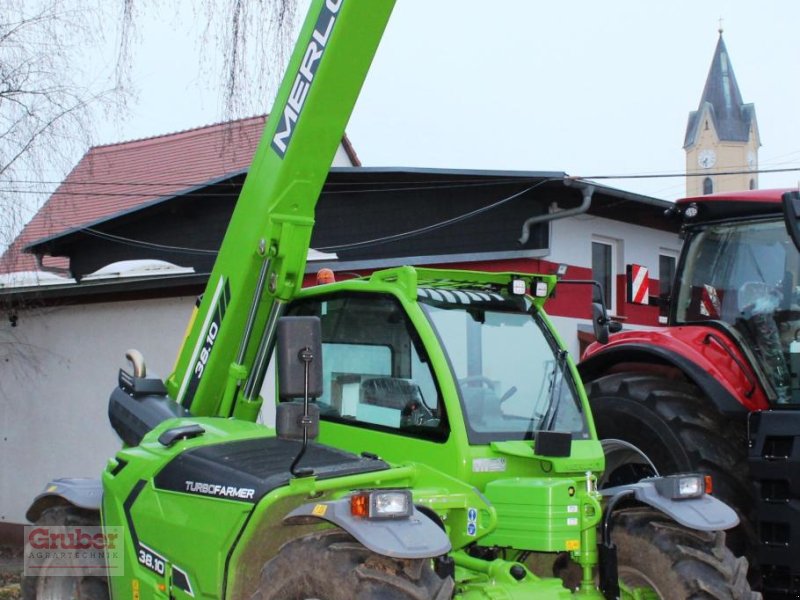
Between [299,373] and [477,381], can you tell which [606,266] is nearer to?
[477,381]

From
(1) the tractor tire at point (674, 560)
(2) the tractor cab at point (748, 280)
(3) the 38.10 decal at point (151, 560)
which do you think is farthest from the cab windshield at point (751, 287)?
(3) the 38.10 decal at point (151, 560)

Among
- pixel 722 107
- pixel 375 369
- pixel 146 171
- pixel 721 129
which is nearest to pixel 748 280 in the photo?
pixel 375 369

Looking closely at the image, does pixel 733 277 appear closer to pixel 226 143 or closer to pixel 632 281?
pixel 632 281

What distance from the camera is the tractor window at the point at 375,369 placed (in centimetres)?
498

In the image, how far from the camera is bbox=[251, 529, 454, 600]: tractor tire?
13.3 ft

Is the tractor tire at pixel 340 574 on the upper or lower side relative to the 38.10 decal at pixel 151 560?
upper

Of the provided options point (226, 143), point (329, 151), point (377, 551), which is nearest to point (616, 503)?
point (377, 551)

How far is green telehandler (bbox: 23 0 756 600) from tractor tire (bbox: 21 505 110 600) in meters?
0.01

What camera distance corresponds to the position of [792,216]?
6070 millimetres

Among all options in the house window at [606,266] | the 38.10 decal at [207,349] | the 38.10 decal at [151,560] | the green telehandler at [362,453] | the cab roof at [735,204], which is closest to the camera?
the green telehandler at [362,453]

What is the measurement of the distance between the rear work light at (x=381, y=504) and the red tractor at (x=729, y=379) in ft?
8.27

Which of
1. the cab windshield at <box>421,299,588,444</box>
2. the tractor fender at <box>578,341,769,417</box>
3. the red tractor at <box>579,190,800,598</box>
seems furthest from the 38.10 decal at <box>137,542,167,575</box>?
the tractor fender at <box>578,341,769,417</box>

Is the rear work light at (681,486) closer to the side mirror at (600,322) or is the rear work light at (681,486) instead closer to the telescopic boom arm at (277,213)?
the side mirror at (600,322)

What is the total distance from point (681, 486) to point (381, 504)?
165 centimetres
